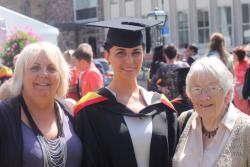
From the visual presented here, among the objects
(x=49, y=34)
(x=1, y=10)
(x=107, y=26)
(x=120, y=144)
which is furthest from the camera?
(x=49, y=34)

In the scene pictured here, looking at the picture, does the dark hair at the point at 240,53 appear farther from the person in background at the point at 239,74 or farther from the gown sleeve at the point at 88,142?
the gown sleeve at the point at 88,142

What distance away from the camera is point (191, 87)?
3.22 metres

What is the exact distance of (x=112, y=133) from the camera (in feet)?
10.9

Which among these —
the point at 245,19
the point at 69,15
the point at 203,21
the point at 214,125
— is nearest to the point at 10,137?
the point at 214,125

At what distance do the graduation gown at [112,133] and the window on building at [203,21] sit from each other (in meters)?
23.3

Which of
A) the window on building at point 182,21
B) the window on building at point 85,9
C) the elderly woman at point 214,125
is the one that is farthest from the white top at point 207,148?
the window on building at point 85,9

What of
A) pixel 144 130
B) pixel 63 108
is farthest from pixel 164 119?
pixel 63 108

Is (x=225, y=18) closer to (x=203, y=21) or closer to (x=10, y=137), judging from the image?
(x=203, y=21)

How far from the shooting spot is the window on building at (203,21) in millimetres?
26438

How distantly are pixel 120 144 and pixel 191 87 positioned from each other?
0.55 m

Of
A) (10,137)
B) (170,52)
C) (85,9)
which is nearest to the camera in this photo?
(10,137)

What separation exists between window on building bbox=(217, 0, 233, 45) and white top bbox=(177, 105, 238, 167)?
22423 millimetres

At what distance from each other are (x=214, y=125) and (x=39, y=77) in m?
1.08

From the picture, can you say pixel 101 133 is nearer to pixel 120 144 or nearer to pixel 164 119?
pixel 120 144
